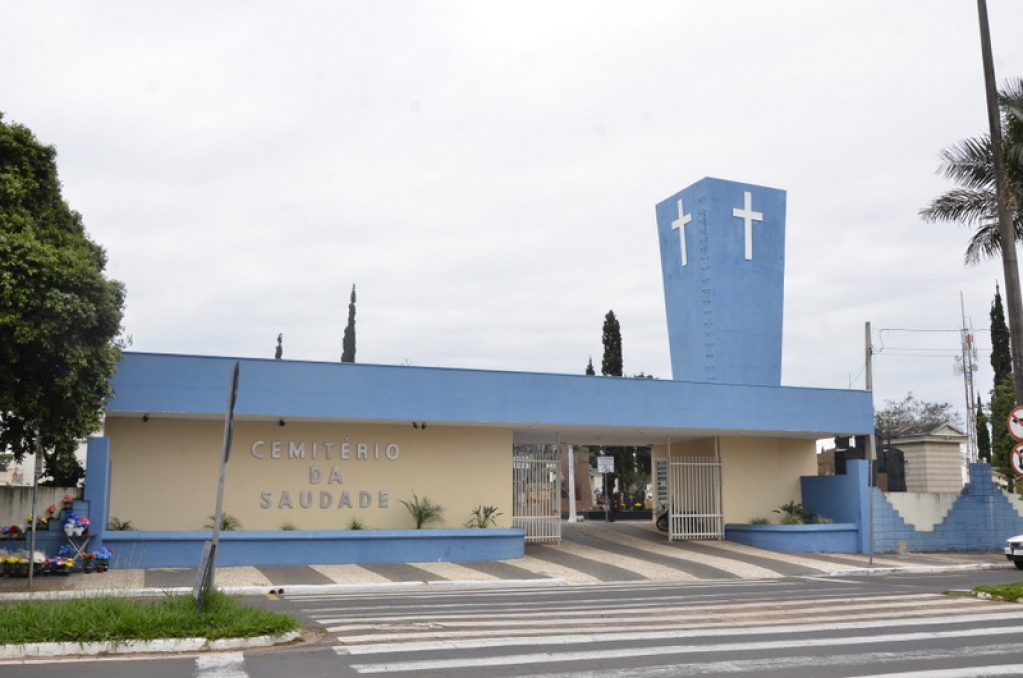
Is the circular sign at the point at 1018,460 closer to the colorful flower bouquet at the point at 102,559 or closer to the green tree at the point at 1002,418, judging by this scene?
the colorful flower bouquet at the point at 102,559

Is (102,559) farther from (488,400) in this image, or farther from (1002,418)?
(1002,418)

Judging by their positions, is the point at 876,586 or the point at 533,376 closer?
the point at 876,586

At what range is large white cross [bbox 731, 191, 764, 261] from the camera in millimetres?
29859

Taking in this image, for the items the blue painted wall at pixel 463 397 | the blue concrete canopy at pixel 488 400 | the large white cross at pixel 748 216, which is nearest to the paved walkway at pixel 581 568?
the blue concrete canopy at pixel 488 400

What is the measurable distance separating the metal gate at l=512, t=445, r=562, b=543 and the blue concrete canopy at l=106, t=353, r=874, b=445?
3.00 ft

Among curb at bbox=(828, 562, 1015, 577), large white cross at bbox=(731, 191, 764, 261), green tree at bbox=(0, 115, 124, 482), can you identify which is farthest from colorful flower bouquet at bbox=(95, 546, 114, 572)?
large white cross at bbox=(731, 191, 764, 261)

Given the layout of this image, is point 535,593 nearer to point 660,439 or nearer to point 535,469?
point 535,469

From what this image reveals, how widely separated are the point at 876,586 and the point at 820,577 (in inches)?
119

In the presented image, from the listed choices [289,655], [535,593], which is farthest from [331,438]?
[289,655]

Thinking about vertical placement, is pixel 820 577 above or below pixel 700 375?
below

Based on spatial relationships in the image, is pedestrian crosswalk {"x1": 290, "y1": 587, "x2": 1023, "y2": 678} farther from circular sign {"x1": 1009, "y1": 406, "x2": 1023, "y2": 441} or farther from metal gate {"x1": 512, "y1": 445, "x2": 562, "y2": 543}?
metal gate {"x1": 512, "y1": 445, "x2": 562, "y2": 543}

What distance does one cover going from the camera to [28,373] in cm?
1642

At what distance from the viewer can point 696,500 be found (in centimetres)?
2883

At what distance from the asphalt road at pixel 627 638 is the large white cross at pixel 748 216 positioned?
14.7m
